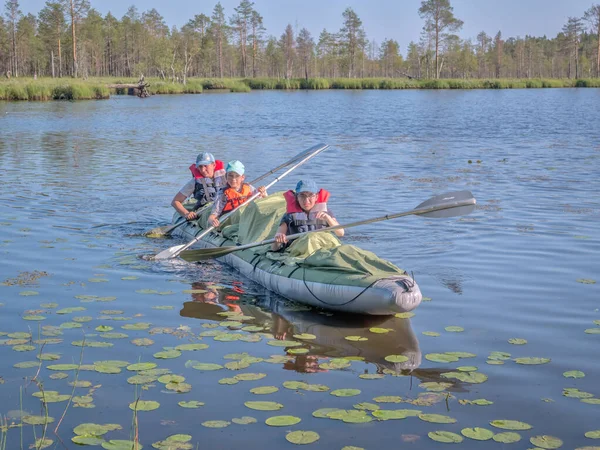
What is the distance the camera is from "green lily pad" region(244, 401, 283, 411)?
16.2ft

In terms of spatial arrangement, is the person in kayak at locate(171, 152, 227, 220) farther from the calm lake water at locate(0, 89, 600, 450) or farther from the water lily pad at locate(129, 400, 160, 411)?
the water lily pad at locate(129, 400, 160, 411)

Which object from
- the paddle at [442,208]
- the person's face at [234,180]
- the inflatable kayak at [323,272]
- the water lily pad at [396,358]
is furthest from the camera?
the person's face at [234,180]

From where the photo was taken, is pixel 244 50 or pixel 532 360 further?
pixel 244 50

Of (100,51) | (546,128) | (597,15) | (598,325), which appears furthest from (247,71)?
(598,325)

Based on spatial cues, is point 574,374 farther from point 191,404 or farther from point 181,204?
point 181,204

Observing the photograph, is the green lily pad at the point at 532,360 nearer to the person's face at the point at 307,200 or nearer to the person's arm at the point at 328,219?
the person's arm at the point at 328,219

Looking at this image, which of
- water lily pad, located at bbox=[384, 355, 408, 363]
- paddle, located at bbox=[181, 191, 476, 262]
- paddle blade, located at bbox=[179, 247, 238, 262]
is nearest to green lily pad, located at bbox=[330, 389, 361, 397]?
water lily pad, located at bbox=[384, 355, 408, 363]

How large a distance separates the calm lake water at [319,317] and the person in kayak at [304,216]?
2.44 ft

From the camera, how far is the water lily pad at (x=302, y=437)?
4.46 meters

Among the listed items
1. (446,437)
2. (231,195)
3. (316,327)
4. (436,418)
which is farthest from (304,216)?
(446,437)

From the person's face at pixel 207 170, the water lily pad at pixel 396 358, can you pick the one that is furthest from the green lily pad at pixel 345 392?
the person's face at pixel 207 170

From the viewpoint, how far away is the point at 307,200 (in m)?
7.98

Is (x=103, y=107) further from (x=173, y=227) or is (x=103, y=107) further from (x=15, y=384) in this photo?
(x=15, y=384)

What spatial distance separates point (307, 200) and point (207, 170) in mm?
→ 3415
